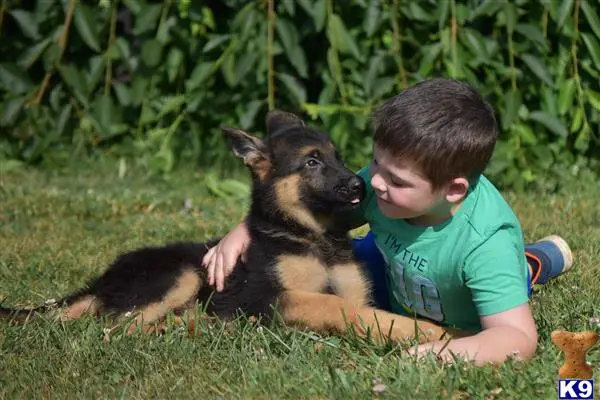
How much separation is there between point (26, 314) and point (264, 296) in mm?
967

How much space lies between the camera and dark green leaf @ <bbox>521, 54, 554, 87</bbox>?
257 inches

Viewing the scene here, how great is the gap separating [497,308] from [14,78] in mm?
4994

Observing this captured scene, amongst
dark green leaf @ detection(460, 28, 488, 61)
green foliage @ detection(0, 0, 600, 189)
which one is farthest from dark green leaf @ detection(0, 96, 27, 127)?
dark green leaf @ detection(460, 28, 488, 61)

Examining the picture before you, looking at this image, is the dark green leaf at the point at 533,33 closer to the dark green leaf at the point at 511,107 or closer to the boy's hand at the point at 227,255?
the dark green leaf at the point at 511,107

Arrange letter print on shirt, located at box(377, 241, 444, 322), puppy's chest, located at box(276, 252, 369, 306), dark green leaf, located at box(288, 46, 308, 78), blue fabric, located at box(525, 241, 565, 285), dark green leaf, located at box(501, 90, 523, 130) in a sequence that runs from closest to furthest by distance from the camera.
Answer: letter print on shirt, located at box(377, 241, 444, 322), puppy's chest, located at box(276, 252, 369, 306), blue fabric, located at box(525, 241, 565, 285), dark green leaf, located at box(501, 90, 523, 130), dark green leaf, located at box(288, 46, 308, 78)

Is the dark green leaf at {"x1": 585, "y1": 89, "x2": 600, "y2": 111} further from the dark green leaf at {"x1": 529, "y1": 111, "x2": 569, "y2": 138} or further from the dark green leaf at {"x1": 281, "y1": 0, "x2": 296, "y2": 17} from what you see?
the dark green leaf at {"x1": 281, "y1": 0, "x2": 296, "y2": 17}

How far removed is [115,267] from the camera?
4.25m

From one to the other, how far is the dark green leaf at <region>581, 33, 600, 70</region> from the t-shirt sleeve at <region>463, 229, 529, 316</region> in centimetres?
354

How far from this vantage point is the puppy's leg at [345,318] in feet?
11.4

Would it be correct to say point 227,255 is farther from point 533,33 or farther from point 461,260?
point 533,33

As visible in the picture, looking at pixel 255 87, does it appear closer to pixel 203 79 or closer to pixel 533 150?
pixel 203 79

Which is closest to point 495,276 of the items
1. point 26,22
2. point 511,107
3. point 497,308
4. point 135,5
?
point 497,308

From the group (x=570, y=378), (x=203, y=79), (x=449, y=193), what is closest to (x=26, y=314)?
(x=449, y=193)

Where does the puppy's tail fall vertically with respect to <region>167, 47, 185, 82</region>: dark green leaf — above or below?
above
